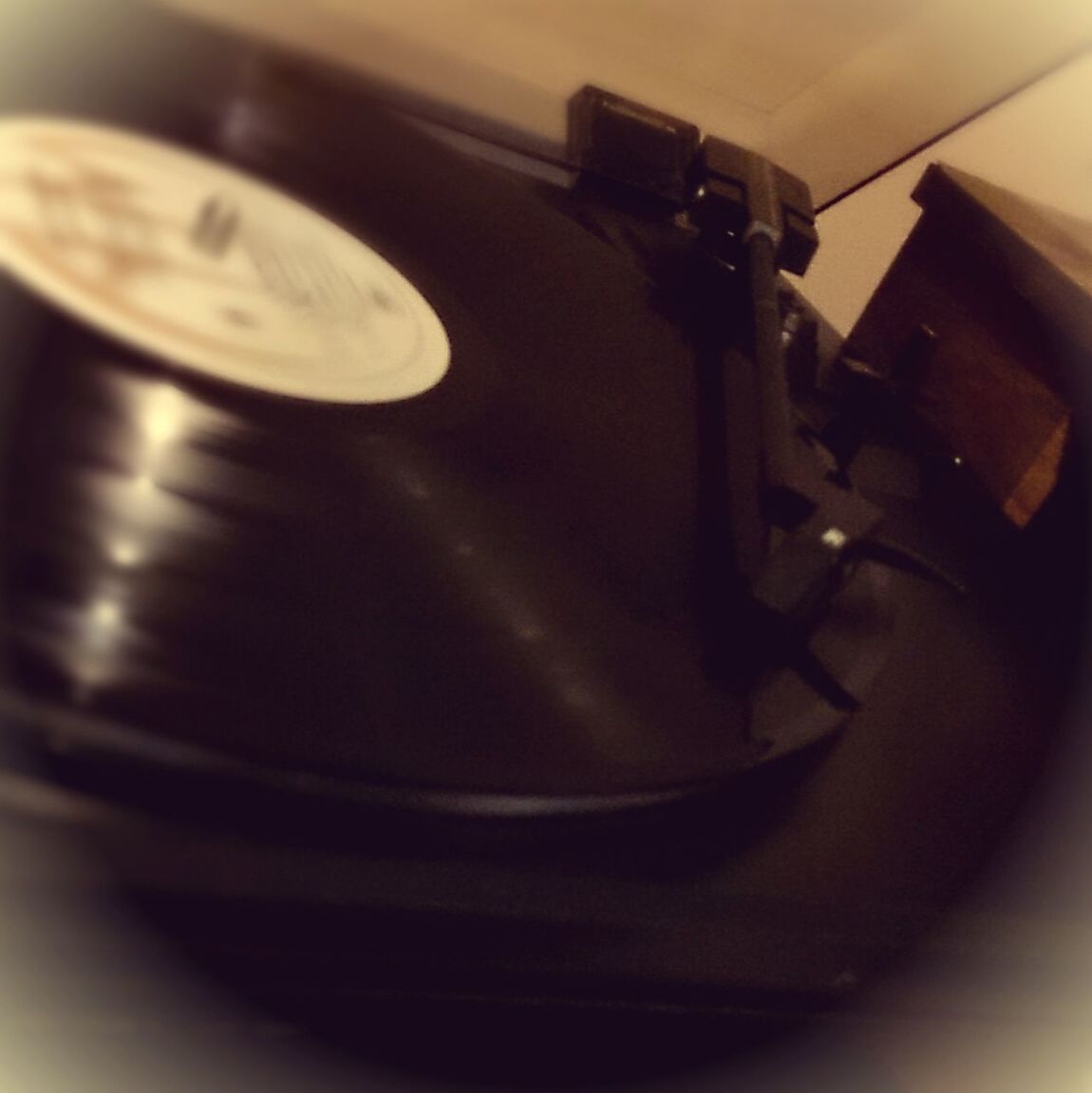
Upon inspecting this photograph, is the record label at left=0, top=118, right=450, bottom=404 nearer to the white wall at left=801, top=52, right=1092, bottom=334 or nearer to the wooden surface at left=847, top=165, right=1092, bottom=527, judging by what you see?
the wooden surface at left=847, top=165, right=1092, bottom=527

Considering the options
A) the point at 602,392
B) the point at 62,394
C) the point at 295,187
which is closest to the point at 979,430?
the point at 602,392

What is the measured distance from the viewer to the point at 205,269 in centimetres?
40

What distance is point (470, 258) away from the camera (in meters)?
0.54

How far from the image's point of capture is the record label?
35 centimetres

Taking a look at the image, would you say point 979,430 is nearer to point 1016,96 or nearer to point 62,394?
point 1016,96

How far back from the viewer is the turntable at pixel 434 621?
0.87ft

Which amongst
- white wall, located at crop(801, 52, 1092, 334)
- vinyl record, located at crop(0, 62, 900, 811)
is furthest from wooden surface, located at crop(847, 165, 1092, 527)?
vinyl record, located at crop(0, 62, 900, 811)

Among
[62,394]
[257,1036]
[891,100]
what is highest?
[891,100]

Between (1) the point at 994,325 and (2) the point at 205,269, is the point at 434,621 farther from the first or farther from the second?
(1) the point at 994,325

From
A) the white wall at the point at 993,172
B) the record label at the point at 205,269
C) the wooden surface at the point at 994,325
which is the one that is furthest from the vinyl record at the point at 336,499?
the white wall at the point at 993,172

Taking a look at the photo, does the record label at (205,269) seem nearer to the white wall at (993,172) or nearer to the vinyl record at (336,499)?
the vinyl record at (336,499)

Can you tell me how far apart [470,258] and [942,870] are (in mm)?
356

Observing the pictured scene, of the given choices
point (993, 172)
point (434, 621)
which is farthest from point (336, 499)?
point (993, 172)

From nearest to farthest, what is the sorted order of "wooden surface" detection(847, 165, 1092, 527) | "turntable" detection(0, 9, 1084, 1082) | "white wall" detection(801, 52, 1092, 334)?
1. "turntable" detection(0, 9, 1084, 1082)
2. "wooden surface" detection(847, 165, 1092, 527)
3. "white wall" detection(801, 52, 1092, 334)
